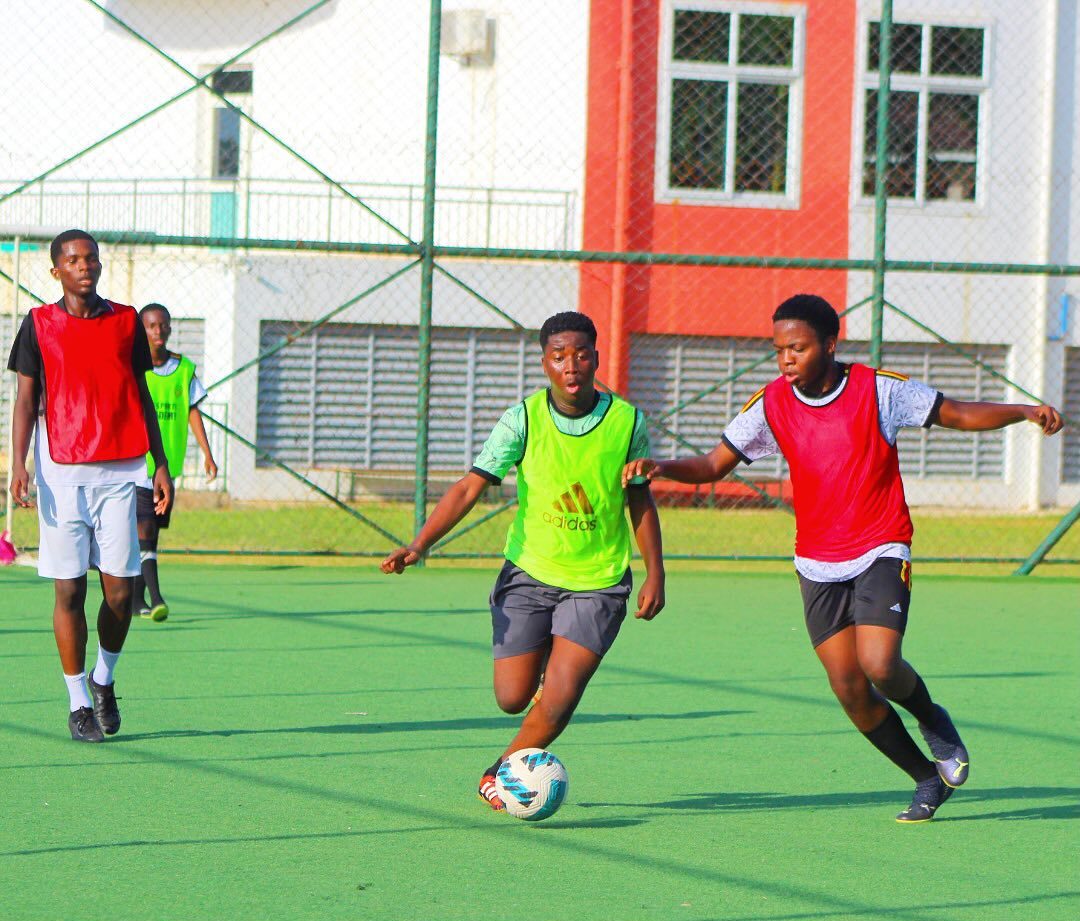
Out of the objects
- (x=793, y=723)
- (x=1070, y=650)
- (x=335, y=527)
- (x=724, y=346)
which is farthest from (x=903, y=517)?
(x=724, y=346)

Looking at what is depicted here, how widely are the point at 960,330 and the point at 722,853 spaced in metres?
18.9

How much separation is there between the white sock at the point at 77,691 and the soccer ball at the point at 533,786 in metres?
2.00

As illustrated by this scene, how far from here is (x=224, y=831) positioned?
546 centimetres

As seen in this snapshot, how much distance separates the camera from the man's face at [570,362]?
5852mm

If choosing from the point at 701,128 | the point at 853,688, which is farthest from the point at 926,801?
the point at 701,128

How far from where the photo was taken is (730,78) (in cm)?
2214

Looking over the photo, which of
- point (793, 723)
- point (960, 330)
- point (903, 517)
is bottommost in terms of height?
point (793, 723)

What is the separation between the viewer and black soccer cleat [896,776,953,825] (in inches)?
230

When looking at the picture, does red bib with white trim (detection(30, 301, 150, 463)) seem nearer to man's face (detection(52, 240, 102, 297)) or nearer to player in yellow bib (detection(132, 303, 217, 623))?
man's face (detection(52, 240, 102, 297))

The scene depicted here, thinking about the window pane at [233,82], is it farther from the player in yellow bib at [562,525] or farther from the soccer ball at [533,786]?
the soccer ball at [533,786]

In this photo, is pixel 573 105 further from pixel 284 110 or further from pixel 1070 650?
pixel 1070 650

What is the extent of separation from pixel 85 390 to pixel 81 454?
0.82 ft

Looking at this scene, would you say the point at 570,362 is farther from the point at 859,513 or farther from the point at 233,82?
the point at 233,82

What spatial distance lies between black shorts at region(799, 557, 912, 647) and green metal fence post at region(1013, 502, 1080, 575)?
26.9 feet
